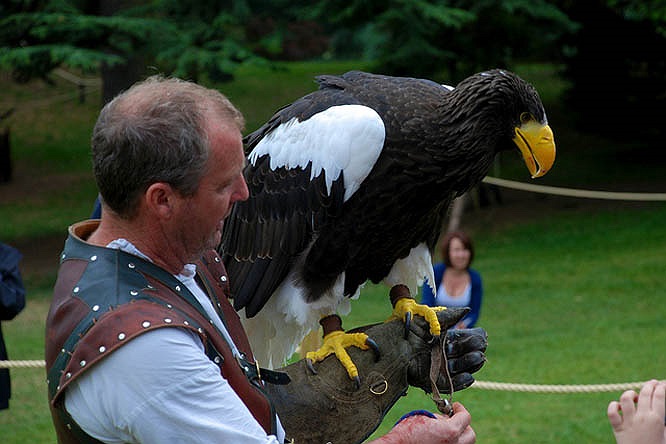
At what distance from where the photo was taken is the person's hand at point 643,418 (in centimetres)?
209

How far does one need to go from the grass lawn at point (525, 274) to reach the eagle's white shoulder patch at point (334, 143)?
327 centimetres

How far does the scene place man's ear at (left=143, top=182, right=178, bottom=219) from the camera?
5.17 feet

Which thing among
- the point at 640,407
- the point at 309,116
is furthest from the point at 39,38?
the point at 640,407

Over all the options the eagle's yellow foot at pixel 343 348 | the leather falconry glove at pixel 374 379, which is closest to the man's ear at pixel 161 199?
the leather falconry glove at pixel 374 379

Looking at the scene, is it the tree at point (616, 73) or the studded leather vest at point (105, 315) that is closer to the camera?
the studded leather vest at point (105, 315)

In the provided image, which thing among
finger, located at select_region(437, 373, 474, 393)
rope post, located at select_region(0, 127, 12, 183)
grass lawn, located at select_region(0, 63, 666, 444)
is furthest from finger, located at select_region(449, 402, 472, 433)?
rope post, located at select_region(0, 127, 12, 183)

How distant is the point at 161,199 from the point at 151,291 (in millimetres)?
154

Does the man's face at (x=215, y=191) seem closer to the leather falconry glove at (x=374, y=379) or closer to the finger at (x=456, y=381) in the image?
the leather falconry glove at (x=374, y=379)

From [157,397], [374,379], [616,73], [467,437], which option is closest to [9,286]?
[374,379]

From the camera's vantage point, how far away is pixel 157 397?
1475 millimetres

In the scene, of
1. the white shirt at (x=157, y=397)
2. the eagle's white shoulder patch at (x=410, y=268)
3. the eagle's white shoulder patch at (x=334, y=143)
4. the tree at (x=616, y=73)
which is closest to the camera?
the white shirt at (x=157, y=397)

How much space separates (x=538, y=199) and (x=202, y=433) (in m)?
14.1

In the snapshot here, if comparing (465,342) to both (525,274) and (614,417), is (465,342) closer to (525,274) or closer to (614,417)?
(614,417)

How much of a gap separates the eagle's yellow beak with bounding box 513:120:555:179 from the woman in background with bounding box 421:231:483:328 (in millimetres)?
3582
